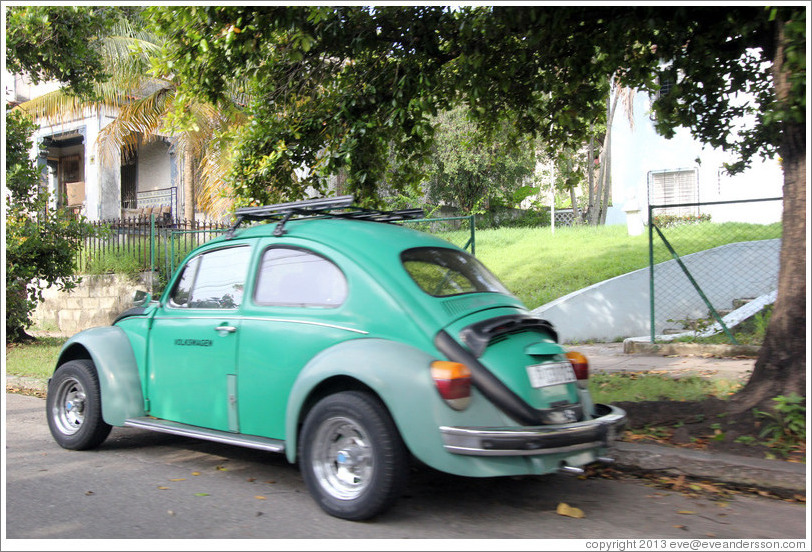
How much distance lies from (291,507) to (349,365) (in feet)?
3.65

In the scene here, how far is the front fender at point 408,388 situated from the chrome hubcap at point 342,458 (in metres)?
0.28

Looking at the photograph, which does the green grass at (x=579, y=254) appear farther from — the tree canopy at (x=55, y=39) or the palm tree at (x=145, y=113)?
the tree canopy at (x=55, y=39)

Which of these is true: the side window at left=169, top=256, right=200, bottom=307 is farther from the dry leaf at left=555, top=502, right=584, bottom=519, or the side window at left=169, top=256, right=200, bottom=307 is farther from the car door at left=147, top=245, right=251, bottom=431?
the dry leaf at left=555, top=502, right=584, bottom=519

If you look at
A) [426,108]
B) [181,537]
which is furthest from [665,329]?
[181,537]

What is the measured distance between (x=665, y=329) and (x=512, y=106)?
5180 mm

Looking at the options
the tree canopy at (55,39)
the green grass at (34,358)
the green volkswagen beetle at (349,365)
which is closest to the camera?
the green volkswagen beetle at (349,365)

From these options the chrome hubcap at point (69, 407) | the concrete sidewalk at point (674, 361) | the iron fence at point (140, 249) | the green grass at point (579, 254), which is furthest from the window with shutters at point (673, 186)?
the chrome hubcap at point (69, 407)

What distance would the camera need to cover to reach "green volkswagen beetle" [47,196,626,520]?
391 cm

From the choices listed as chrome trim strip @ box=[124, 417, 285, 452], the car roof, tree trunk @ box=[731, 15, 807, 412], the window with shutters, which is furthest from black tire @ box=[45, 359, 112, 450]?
the window with shutters

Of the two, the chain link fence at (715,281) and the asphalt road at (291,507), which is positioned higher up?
the chain link fence at (715,281)

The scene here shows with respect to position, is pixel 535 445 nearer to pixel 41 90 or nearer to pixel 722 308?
pixel 722 308

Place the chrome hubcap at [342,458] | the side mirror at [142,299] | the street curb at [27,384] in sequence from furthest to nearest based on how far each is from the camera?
the street curb at [27,384] < the side mirror at [142,299] < the chrome hubcap at [342,458]

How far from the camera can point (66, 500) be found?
4.57 m

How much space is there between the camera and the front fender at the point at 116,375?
217 inches
